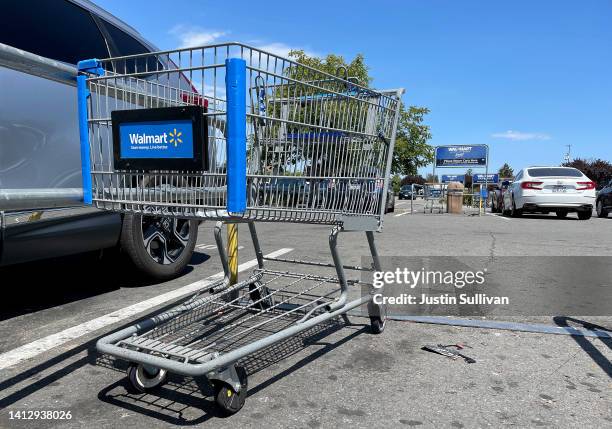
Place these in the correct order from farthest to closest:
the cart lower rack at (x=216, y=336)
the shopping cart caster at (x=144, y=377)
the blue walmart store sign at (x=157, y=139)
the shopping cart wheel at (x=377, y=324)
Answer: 1. the shopping cart wheel at (x=377, y=324)
2. the shopping cart caster at (x=144, y=377)
3. the blue walmart store sign at (x=157, y=139)
4. the cart lower rack at (x=216, y=336)

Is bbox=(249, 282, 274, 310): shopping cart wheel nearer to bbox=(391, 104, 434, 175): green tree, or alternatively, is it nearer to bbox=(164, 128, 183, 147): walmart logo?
bbox=(164, 128, 183, 147): walmart logo

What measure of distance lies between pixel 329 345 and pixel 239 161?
147 centimetres

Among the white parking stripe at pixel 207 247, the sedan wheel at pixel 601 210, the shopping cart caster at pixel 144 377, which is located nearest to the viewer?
the shopping cart caster at pixel 144 377

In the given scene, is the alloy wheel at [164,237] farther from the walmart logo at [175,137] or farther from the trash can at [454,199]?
the trash can at [454,199]

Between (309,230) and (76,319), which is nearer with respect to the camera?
(76,319)

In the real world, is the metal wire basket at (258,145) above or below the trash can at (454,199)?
above

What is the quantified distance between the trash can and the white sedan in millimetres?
3976

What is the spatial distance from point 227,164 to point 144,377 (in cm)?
114

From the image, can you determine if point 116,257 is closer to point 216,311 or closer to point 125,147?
point 216,311

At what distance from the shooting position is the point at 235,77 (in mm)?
2088

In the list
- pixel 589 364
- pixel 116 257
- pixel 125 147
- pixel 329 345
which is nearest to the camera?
pixel 125 147

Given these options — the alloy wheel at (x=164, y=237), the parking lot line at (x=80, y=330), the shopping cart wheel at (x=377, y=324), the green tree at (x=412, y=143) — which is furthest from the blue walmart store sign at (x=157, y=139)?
the green tree at (x=412, y=143)

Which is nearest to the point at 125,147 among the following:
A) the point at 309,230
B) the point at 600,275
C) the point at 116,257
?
the point at 116,257

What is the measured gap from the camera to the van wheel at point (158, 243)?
4023mm
